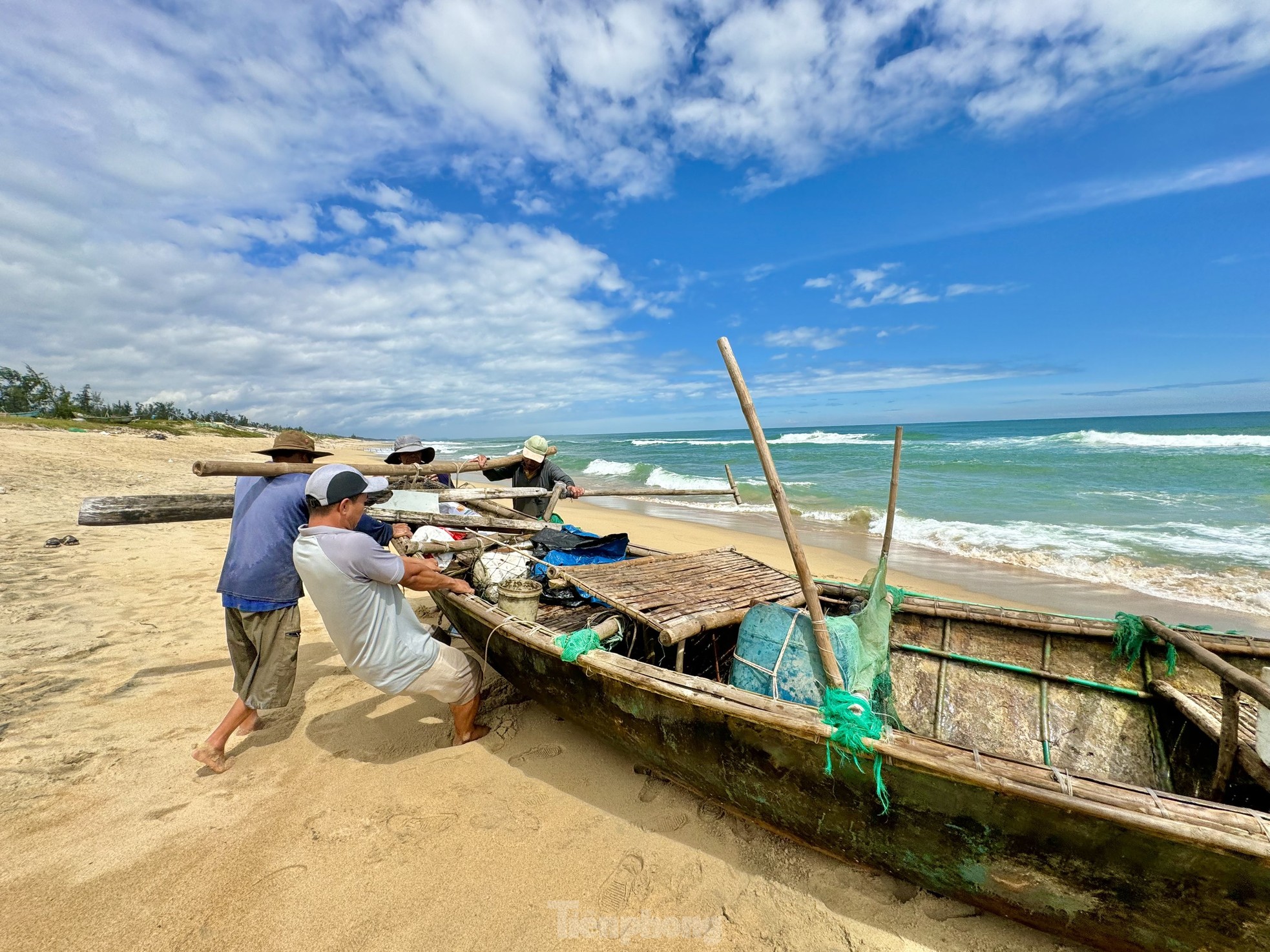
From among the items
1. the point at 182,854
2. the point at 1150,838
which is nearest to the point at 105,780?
the point at 182,854

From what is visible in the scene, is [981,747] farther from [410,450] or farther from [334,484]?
[410,450]

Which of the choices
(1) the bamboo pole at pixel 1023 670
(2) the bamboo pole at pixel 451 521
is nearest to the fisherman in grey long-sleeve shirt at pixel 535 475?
(2) the bamboo pole at pixel 451 521

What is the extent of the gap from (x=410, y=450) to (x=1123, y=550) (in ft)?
35.6

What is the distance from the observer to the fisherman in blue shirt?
3232mm

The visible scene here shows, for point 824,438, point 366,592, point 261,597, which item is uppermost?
point 824,438

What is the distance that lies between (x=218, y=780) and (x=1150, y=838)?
4.46 meters

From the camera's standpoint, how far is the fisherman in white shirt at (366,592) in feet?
9.25

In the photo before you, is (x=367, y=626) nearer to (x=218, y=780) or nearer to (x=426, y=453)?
(x=218, y=780)

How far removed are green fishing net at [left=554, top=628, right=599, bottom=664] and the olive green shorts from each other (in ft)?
5.55

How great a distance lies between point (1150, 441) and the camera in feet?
103

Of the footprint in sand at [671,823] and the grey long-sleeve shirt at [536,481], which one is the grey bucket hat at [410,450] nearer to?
the grey long-sleeve shirt at [536,481]

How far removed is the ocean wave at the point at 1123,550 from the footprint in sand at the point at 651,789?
7.50 metres

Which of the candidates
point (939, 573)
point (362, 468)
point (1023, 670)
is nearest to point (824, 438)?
point (939, 573)

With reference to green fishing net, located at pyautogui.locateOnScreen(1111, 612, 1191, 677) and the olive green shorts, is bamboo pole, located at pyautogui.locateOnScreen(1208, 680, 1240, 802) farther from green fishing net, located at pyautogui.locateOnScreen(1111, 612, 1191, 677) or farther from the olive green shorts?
the olive green shorts
